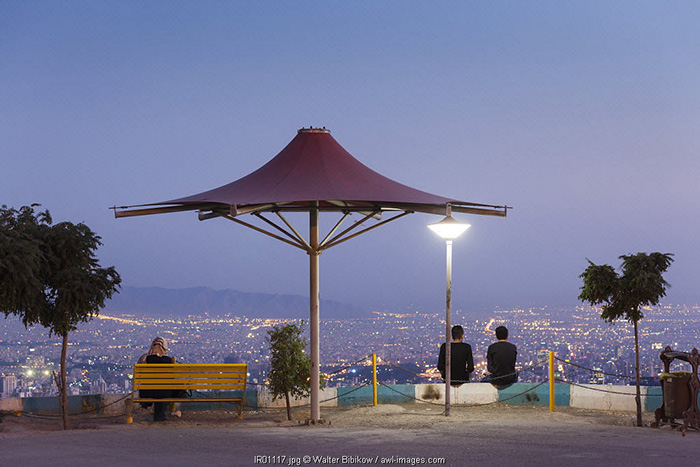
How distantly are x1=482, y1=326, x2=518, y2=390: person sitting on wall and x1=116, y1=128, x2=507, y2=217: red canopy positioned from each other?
2972mm

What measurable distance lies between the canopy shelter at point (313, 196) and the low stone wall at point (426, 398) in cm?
340

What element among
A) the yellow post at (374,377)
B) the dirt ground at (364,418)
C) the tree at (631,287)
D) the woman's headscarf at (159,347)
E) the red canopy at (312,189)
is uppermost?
the red canopy at (312,189)

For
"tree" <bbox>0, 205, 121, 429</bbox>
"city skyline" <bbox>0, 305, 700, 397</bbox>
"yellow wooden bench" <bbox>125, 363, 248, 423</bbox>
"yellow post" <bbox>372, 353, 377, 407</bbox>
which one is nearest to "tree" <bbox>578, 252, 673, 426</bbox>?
"city skyline" <bbox>0, 305, 700, 397</bbox>

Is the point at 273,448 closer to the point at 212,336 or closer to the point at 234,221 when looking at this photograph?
the point at 234,221

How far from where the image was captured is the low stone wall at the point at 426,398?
1788 cm

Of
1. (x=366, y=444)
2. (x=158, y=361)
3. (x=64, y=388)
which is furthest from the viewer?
(x=158, y=361)

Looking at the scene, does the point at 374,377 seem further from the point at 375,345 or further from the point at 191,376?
the point at 375,345

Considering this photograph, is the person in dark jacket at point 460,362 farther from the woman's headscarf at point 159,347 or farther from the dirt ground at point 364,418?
the woman's headscarf at point 159,347

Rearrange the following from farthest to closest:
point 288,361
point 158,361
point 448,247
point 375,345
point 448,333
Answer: point 375,345, point 158,361, point 448,247, point 448,333, point 288,361

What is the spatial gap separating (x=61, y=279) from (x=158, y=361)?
226cm

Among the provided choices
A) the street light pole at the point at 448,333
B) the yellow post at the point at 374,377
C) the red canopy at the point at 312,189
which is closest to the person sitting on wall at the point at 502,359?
the street light pole at the point at 448,333

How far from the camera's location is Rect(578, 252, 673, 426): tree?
15.8 meters

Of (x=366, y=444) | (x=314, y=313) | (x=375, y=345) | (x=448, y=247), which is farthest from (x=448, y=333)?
(x=375, y=345)

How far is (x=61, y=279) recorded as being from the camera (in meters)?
15.7
